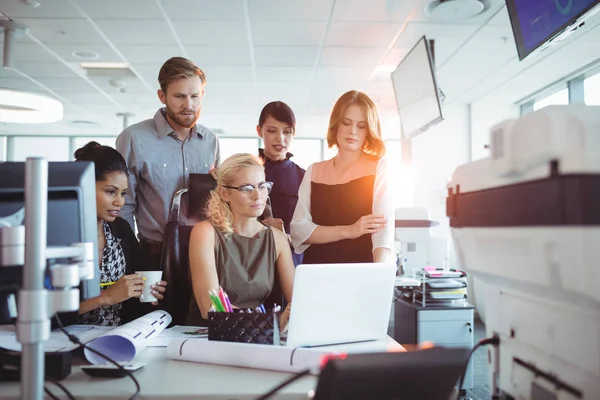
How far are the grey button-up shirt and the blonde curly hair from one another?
0.54 m

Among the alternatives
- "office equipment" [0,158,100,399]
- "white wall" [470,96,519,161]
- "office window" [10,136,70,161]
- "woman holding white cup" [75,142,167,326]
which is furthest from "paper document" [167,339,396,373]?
"office window" [10,136,70,161]

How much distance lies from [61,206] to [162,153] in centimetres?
153

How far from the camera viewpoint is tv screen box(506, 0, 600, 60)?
215cm

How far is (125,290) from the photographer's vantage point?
1.53 m

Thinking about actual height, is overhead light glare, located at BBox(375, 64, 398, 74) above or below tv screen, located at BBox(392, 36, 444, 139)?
above

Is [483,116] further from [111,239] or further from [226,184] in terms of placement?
[111,239]

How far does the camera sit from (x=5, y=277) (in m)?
0.87

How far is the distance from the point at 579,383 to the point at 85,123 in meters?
8.42

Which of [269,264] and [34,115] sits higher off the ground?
[34,115]

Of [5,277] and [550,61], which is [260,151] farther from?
[550,61]

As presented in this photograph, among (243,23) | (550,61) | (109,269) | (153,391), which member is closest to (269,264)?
(109,269)

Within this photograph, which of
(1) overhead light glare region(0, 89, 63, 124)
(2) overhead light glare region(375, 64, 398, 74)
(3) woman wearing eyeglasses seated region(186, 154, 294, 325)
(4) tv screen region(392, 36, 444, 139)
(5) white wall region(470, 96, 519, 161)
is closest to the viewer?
(3) woman wearing eyeglasses seated region(186, 154, 294, 325)

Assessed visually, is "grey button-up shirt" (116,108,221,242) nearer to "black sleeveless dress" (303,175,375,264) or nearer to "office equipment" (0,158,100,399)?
"black sleeveless dress" (303,175,375,264)

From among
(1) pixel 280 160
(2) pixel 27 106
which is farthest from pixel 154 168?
(2) pixel 27 106
